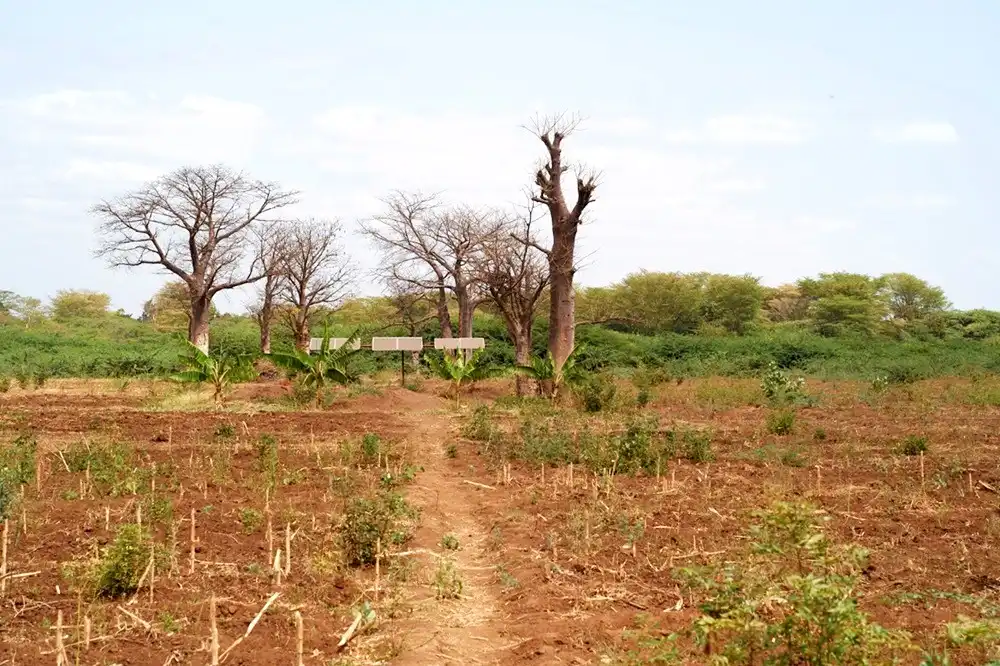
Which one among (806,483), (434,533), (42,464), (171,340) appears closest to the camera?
(434,533)

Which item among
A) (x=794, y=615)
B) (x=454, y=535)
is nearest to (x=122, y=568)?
(x=454, y=535)

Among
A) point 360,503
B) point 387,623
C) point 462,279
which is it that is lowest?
point 387,623

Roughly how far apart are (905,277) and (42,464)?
183ft

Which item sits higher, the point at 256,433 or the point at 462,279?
the point at 462,279

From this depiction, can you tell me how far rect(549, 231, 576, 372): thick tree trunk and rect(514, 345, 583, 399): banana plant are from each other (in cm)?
77

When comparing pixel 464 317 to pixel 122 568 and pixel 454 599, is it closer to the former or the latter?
pixel 454 599

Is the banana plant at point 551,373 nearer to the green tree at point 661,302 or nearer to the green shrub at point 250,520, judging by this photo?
the green shrub at point 250,520

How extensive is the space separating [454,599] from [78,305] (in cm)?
6899

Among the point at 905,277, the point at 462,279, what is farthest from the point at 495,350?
the point at 905,277

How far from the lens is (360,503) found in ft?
26.7

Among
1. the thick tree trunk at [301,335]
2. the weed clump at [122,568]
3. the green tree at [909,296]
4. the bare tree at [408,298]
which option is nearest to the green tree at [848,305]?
the green tree at [909,296]

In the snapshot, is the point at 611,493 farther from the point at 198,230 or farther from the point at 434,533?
the point at 198,230

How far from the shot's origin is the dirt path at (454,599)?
6.02 meters

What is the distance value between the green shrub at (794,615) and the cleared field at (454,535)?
36 centimetres
